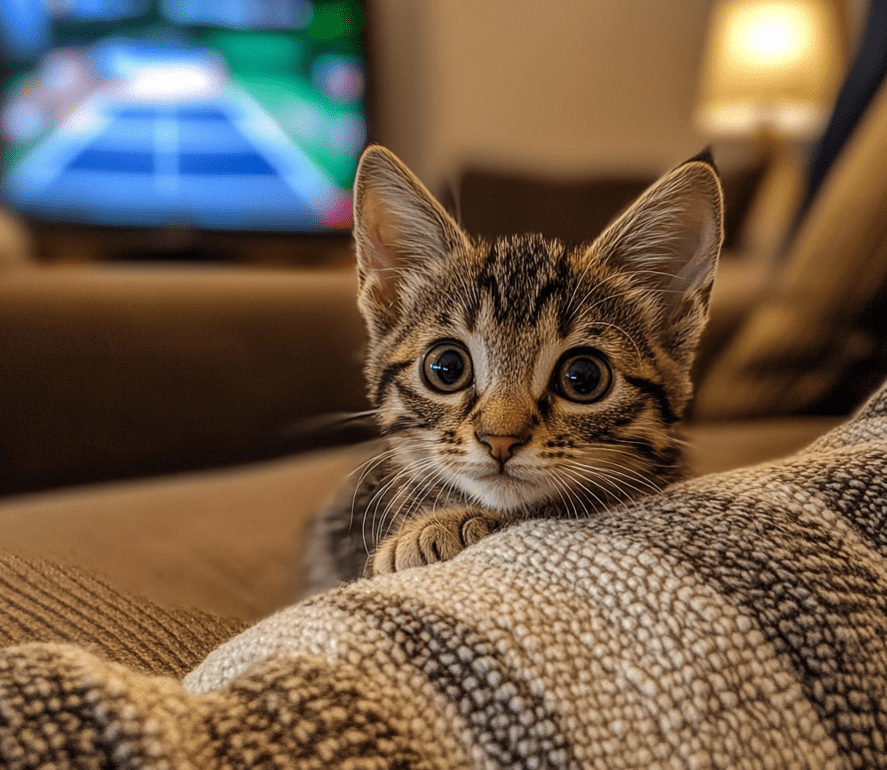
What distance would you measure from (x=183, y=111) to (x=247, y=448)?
4.68 ft

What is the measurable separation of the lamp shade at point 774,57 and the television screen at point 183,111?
1198 millimetres

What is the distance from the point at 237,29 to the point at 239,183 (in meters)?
0.48

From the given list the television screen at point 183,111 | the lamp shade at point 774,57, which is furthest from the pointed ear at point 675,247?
the lamp shade at point 774,57

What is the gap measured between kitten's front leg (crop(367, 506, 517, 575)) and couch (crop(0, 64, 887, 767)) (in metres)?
0.09

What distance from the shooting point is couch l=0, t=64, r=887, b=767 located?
0.36 metres

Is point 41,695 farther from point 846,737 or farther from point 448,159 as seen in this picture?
point 448,159

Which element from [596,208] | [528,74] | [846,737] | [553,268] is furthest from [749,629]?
[528,74]

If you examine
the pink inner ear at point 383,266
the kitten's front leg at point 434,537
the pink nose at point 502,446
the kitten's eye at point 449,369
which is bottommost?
the kitten's front leg at point 434,537

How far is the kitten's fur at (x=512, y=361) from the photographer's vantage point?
58 cm

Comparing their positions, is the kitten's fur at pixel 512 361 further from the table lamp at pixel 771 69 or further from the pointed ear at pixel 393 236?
the table lamp at pixel 771 69

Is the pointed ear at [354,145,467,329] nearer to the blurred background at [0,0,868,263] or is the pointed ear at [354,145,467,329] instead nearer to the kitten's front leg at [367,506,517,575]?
the kitten's front leg at [367,506,517,575]

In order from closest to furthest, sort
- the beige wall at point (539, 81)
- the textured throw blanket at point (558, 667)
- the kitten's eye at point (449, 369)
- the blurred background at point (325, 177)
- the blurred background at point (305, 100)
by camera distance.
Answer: the textured throw blanket at point (558, 667) → the kitten's eye at point (449, 369) → the blurred background at point (325, 177) → the blurred background at point (305, 100) → the beige wall at point (539, 81)

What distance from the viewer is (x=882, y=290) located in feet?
3.53

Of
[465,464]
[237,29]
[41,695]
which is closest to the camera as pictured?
[41,695]
